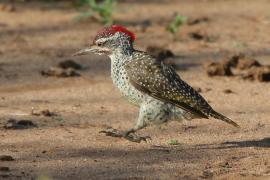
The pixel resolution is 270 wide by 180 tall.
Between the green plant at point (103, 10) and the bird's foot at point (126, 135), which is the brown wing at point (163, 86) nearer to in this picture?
the bird's foot at point (126, 135)

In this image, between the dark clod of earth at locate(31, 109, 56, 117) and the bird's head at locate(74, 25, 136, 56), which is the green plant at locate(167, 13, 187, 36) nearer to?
the dark clod of earth at locate(31, 109, 56, 117)

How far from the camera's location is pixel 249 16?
1488 centimetres

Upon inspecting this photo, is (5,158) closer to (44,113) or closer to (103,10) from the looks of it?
(44,113)

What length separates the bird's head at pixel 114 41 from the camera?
8992 mm

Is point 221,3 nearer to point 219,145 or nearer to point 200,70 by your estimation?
point 200,70

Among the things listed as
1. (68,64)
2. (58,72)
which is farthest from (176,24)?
(58,72)

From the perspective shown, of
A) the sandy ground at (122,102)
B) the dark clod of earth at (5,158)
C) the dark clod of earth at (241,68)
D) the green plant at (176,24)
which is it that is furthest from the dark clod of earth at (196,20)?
the dark clod of earth at (5,158)

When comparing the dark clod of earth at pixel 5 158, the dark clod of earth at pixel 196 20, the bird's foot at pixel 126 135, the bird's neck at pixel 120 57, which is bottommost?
the dark clod of earth at pixel 5 158

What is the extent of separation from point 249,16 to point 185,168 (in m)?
7.27

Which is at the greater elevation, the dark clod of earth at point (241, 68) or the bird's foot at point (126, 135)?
the dark clod of earth at point (241, 68)

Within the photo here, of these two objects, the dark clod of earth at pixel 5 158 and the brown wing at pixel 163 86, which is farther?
the brown wing at pixel 163 86

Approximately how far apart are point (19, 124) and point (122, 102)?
162 cm

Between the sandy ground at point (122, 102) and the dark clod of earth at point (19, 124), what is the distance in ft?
0.23

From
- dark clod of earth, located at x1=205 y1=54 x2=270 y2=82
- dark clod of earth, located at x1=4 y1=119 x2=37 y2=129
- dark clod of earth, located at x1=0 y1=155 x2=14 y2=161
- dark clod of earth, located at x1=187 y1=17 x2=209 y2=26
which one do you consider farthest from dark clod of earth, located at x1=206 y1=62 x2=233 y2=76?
dark clod of earth, located at x1=0 y1=155 x2=14 y2=161
